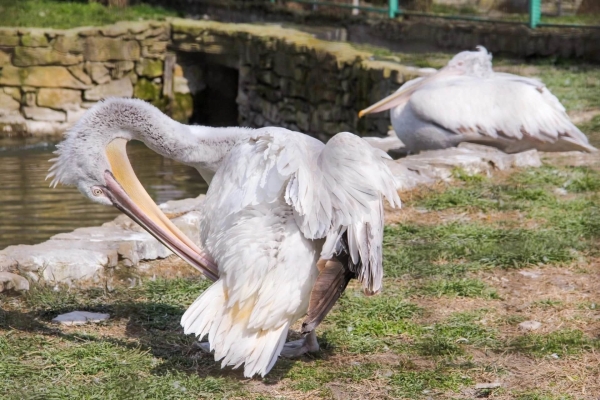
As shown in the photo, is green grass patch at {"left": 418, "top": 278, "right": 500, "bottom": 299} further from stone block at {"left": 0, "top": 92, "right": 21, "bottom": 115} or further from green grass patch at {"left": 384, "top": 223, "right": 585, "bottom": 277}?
stone block at {"left": 0, "top": 92, "right": 21, "bottom": 115}

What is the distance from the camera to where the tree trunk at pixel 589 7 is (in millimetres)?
10414

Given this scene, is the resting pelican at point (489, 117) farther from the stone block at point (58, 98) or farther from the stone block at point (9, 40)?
the stone block at point (9, 40)

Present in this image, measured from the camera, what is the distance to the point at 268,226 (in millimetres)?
3072

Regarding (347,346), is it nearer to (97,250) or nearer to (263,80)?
(97,250)

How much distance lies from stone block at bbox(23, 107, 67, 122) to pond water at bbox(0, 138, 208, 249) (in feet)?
3.93

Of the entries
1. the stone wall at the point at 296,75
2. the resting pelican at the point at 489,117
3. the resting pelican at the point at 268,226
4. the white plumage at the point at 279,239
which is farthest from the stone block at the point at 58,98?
the white plumage at the point at 279,239

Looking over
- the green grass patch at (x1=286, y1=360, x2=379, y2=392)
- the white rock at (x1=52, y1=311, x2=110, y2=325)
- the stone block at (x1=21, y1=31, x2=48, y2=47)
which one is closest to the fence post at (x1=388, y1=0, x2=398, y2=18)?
the stone block at (x1=21, y1=31, x2=48, y2=47)

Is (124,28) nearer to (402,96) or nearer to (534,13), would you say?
(534,13)

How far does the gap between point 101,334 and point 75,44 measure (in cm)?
957

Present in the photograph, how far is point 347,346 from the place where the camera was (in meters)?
3.51

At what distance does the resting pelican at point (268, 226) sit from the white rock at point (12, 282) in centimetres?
91

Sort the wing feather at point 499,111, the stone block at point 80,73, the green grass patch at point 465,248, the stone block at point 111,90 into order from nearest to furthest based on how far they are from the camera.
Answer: the green grass patch at point 465,248 → the wing feather at point 499,111 → the stone block at point 80,73 → the stone block at point 111,90

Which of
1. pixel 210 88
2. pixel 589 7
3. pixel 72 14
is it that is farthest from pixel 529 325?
pixel 72 14

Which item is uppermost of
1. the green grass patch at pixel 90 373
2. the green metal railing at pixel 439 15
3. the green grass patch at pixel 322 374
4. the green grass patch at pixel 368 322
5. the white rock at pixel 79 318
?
the green metal railing at pixel 439 15
